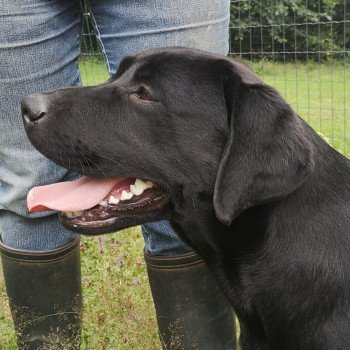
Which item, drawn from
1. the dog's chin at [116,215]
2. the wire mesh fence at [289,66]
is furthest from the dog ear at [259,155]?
the wire mesh fence at [289,66]

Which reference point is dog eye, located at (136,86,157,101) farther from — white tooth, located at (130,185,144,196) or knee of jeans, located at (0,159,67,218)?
knee of jeans, located at (0,159,67,218)

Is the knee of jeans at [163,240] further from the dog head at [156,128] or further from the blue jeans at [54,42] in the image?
the dog head at [156,128]

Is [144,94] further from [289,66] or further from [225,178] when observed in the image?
[289,66]

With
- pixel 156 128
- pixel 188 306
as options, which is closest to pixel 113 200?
pixel 156 128

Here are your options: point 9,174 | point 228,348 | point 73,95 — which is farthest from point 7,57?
point 228,348

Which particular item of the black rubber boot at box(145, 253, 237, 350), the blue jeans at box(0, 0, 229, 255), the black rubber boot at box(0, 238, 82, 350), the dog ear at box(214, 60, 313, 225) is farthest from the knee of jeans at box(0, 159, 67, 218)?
the dog ear at box(214, 60, 313, 225)

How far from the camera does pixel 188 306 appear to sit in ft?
8.60

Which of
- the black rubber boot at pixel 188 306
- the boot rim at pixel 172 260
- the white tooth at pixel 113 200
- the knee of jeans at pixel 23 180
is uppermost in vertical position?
the white tooth at pixel 113 200

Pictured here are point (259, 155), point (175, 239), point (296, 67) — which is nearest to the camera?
point (259, 155)

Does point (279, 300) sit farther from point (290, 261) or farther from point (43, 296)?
point (43, 296)

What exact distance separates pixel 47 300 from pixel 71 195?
0.74 metres

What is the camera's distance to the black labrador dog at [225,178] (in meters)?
1.85

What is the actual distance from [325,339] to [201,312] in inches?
32.6

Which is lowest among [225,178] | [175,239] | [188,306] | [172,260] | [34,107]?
[188,306]
